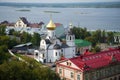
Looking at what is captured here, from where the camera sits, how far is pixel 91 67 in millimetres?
8484

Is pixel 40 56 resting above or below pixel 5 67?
below

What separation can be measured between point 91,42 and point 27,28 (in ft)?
17.6

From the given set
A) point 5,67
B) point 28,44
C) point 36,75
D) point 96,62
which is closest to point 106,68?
point 96,62

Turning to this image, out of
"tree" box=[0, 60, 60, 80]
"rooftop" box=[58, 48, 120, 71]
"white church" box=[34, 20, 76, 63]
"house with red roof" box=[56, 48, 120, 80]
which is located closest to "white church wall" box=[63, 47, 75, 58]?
"white church" box=[34, 20, 76, 63]

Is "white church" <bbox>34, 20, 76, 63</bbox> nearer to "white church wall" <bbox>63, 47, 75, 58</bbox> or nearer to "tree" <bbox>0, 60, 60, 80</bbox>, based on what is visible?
"white church wall" <bbox>63, 47, 75, 58</bbox>

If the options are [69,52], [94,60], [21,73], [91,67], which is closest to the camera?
[21,73]

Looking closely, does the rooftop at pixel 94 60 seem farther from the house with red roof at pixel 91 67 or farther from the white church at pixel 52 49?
the white church at pixel 52 49

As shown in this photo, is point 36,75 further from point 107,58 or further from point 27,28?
point 27,28

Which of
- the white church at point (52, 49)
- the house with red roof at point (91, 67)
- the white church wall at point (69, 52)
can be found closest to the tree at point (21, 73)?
the house with red roof at point (91, 67)

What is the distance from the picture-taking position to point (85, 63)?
27.9 feet

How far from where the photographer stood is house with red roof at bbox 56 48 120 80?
8453mm

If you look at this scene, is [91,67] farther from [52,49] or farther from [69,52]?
[69,52]

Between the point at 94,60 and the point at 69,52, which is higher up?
the point at 94,60

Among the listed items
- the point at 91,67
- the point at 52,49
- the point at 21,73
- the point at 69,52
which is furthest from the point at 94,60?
the point at 69,52
